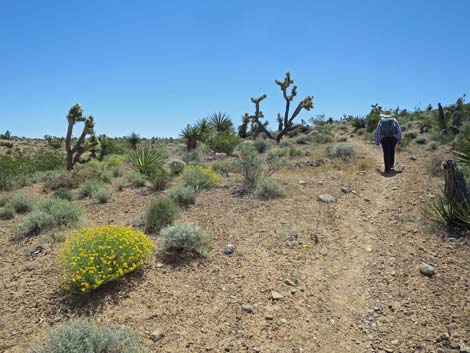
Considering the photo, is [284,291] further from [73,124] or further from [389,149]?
[73,124]

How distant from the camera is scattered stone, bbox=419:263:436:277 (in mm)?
4414

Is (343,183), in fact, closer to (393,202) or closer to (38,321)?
(393,202)

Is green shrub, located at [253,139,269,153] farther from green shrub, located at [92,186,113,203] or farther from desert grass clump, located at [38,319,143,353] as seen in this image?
desert grass clump, located at [38,319,143,353]

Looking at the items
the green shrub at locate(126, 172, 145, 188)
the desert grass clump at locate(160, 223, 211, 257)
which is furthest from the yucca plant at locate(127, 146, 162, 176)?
the desert grass clump at locate(160, 223, 211, 257)

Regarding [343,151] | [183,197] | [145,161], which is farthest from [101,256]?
[343,151]

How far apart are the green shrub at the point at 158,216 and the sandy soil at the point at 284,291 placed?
0.70 meters

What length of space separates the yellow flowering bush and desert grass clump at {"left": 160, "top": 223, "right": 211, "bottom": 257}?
370 millimetres

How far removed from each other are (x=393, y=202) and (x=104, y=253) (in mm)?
6323

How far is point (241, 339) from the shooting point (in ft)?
11.4

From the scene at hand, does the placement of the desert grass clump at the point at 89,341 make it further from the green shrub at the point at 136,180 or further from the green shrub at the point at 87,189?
the green shrub at the point at 136,180

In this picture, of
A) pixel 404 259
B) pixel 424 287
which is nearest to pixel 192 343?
pixel 424 287

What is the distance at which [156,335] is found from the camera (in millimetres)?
3467

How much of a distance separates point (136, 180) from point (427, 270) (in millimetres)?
9004

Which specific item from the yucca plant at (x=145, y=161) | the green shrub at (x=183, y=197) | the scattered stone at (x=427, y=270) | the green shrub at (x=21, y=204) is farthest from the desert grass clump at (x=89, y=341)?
the yucca plant at (x=145, y=161)
